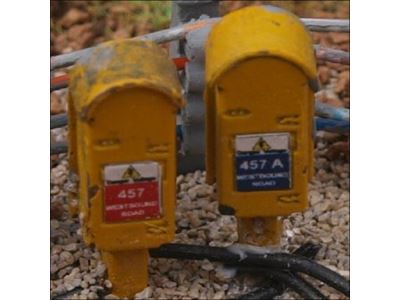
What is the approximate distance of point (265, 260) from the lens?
246cm

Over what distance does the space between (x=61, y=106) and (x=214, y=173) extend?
910mm

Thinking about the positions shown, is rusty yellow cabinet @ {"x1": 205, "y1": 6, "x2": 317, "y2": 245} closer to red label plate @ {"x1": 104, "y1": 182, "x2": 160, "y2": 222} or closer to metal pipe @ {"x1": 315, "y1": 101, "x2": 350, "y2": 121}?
red label plate @ {"x1": 104, "y1": 182, "x2": 160, "y2": 222}

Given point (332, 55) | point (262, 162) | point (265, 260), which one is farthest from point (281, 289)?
point (332, 55)

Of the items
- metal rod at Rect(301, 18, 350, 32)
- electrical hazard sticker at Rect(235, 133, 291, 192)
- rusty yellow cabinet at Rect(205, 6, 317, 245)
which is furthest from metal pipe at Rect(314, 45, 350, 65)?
electrical hazard sticker at Rect(235, 133, 291, 192)

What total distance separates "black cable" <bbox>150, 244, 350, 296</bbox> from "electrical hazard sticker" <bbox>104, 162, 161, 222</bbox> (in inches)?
8.0

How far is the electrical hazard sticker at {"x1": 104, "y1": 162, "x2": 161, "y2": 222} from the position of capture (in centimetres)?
223

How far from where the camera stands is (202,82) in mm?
2480

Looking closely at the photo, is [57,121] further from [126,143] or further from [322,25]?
[322,25]

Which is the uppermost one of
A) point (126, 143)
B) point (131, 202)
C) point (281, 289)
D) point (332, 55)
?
point (332, 55)

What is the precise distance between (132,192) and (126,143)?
9 cm

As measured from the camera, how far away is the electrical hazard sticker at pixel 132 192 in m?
2.23

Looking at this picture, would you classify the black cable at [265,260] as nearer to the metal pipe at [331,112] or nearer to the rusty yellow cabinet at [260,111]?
the rusty yellow cabinet at [260,111]

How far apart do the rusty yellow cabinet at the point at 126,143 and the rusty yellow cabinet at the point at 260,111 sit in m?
0.10

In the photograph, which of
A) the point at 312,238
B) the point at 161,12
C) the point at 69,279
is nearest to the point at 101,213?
the point at 69,279
